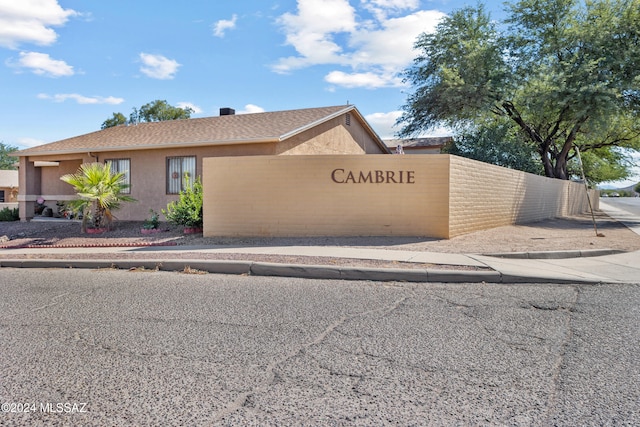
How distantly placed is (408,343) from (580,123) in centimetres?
2431

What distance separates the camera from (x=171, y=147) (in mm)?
18266

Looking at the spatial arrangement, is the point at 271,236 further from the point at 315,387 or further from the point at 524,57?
the point at 524,57

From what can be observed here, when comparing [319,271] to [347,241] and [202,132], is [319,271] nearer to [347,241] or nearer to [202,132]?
[347,241]

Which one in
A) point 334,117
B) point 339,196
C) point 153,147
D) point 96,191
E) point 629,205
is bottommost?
point 629,205

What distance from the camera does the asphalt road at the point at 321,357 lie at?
3.46 metres

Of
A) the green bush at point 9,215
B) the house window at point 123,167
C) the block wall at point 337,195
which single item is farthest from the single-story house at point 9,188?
the block wall at point 337,195

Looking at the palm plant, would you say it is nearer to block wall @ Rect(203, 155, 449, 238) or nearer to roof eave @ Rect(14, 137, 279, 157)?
roof eave @ Rect(14, 137, 279, 157)

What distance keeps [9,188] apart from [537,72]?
45665 millimetres

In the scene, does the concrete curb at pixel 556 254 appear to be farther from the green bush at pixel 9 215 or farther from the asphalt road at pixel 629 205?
the asphalt road at pixel 629 205

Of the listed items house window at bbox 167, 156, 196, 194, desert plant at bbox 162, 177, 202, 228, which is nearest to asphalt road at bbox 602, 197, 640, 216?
house window at bbox 167, 156, 196, 194

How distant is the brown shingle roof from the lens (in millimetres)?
17344

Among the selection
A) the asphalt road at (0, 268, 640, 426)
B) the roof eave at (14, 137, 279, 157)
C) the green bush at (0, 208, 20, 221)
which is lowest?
the asphalt road at (0, 268, 640, 426)

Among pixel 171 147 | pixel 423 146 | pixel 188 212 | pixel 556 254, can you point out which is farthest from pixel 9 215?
pixel 423 146

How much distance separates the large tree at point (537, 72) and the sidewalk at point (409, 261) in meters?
13.6
